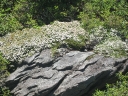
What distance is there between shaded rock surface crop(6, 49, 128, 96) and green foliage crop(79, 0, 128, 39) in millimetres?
1803

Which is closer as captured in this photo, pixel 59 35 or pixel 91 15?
pixel 59 35

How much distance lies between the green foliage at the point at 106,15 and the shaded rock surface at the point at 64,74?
5.91 ft

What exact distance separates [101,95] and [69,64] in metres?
1.71

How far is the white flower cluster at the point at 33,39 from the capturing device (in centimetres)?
1240

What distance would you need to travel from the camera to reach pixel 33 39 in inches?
496

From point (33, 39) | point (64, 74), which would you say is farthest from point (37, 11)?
point (64, 74)

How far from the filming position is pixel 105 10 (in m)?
14.5

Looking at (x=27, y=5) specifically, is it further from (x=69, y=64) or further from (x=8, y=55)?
(x=69, y=64)

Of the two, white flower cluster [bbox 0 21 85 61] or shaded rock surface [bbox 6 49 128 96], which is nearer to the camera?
shaded rock surface [bbox 6 49 128 96]

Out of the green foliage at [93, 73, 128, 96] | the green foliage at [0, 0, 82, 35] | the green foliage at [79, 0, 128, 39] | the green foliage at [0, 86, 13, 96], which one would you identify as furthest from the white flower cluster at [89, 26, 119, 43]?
the green foliage at [0, 86, 13, 96]

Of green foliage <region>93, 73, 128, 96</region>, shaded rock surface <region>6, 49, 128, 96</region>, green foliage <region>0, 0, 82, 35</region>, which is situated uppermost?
green foliage <region>0, 0, 82, 35</region>

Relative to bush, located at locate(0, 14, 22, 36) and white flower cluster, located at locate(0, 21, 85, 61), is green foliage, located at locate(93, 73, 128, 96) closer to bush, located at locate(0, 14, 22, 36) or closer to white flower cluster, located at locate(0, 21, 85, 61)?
white flower cluster, located at locate(0, 21, 85, 61)

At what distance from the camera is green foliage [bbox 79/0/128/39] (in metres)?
13.3

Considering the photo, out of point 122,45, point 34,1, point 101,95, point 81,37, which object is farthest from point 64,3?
point 101,95
